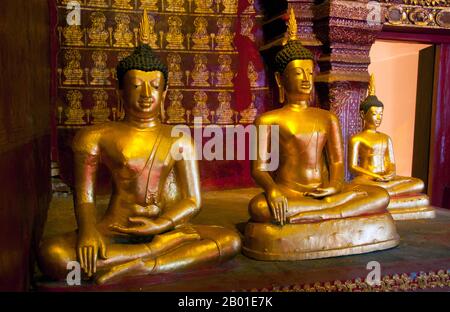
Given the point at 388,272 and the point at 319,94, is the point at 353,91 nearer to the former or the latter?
the point at 319,94

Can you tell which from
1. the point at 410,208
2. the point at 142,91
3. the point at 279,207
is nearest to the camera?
the point at 142,91

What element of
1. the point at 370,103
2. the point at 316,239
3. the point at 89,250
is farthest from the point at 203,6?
the point at 89,250

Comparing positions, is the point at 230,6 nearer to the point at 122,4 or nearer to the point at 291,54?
the point at 122,4

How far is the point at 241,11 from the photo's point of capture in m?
4.72

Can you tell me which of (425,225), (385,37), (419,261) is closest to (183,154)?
(419,261)

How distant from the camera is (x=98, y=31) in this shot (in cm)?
440

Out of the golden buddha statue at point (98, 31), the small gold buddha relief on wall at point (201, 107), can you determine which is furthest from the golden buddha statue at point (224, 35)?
the golden buddha statue at point (98, 31)

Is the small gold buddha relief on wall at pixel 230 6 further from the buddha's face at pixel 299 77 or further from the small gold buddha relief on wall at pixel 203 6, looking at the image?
the buddha's face at pixel 299 77

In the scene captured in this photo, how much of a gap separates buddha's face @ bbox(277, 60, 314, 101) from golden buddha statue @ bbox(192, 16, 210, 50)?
2038mm

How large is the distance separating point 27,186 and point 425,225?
2.64 m

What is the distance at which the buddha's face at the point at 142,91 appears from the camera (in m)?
2.37

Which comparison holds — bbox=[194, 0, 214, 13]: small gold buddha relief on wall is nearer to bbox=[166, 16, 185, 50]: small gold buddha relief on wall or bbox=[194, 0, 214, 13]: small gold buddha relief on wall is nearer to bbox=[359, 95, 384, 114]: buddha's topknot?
bbox=[166, 16, 185, 50]: small gold buddha relief on wall

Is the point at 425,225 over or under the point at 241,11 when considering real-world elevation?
under

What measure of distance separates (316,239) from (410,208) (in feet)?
4.46
